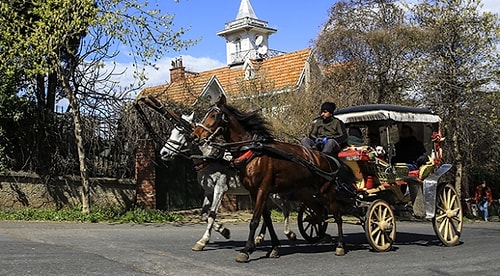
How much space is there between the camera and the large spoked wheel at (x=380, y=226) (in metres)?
11.5

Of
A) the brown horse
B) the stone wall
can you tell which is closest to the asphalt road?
the brown horse

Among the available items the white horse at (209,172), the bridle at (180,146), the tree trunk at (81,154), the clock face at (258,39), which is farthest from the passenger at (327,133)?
the clock face at (258,39)

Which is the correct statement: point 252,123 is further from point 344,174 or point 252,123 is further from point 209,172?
point 344,174

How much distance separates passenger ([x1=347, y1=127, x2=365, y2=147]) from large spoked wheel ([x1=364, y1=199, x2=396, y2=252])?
1412mm

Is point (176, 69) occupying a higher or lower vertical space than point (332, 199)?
higher

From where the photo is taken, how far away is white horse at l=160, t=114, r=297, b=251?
11219mm

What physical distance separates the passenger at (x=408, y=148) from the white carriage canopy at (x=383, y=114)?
48 cm

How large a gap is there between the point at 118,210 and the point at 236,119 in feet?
33.3

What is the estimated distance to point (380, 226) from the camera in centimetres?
1178

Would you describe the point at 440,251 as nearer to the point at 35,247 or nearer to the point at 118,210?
the point at 35,247

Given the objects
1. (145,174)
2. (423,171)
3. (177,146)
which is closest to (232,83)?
(145,174)

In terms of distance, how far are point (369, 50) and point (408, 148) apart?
12997 millimetres

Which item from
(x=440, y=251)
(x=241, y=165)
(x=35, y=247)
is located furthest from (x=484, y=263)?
(x=35, y=247)

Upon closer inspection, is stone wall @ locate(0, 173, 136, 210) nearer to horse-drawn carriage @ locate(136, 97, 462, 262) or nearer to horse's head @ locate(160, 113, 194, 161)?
horse-drawn carriage @ locate(136, 97, 462, 262)
